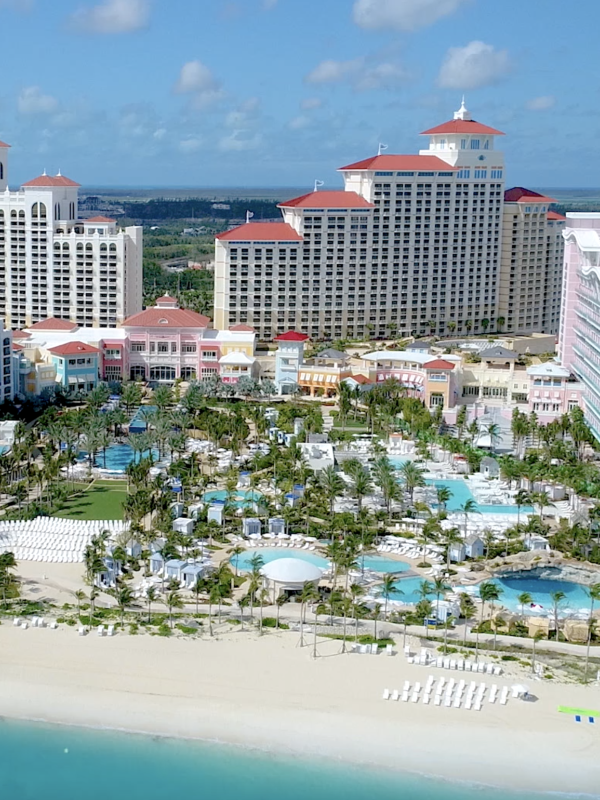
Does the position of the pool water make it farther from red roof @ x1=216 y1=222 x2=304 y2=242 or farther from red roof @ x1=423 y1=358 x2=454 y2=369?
red roof @ x1=216 y1=222 x2=304 y2=242

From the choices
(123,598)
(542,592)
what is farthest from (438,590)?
(123,598)

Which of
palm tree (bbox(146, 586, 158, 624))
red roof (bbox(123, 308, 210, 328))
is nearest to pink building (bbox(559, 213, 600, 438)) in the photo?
red roof (bbox(123, 308, 210, 328))

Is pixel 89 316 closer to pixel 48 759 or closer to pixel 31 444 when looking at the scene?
pixel 31 444

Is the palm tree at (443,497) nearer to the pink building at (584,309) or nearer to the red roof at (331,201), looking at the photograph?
the pink building at (584,309)

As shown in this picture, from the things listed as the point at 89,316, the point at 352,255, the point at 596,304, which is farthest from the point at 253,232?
the point at 596,304

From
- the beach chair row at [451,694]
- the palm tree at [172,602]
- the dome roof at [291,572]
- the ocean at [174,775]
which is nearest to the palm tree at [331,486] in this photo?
the dome roof at [291,572]

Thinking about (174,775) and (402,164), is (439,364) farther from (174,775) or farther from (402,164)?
(174,775)
